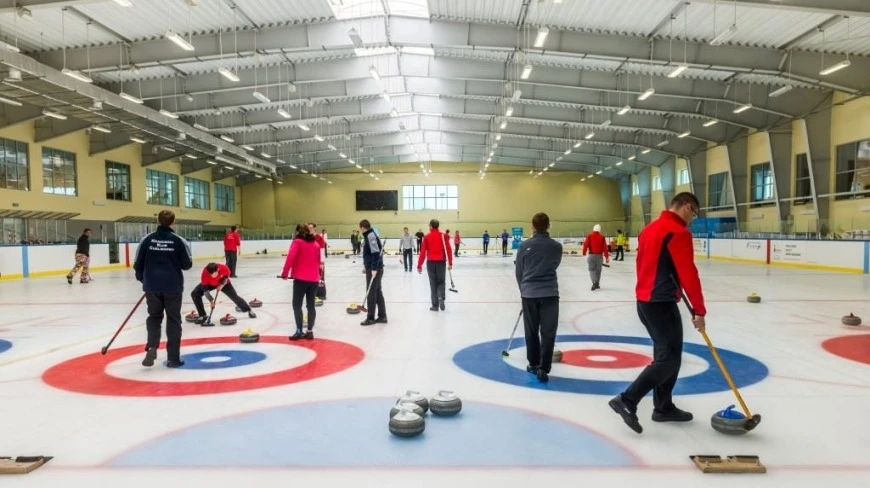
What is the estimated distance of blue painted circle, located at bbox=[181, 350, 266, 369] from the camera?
6316mm

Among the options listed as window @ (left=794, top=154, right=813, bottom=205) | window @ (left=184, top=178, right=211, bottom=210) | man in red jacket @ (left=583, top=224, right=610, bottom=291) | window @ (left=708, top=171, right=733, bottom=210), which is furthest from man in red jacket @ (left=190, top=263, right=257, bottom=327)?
window @ (left=184, top=178, right=211, bottom=210)

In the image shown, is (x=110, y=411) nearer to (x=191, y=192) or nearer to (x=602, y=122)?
(x=602, y=122)

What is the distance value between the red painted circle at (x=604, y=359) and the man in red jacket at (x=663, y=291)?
2.06m

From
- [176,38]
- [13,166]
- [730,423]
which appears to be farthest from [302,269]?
[13,166]

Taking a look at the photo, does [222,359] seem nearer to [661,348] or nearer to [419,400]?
[419,400]

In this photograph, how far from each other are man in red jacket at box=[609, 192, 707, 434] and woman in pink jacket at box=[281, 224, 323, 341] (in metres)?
4.76

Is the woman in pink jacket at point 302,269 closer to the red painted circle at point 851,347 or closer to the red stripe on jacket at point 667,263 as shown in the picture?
the red stripe on jacket at point 667,263

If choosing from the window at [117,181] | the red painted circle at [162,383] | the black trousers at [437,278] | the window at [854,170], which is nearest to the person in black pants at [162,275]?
the red painted circle at [162,383]

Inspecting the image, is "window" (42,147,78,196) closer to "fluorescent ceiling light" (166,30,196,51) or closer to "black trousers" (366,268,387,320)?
"fluorescent ceiling light" (166,30,196,51)

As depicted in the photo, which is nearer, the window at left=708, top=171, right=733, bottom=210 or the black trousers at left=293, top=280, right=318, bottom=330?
the black trousers at left=293, top=280, right=318, bottom=330

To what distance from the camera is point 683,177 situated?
3891 centimetres

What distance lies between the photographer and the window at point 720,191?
3369 cm

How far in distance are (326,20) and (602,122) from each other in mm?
17022

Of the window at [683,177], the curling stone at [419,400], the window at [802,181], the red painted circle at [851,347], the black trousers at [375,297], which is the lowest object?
the red painted circle at [851,347]
